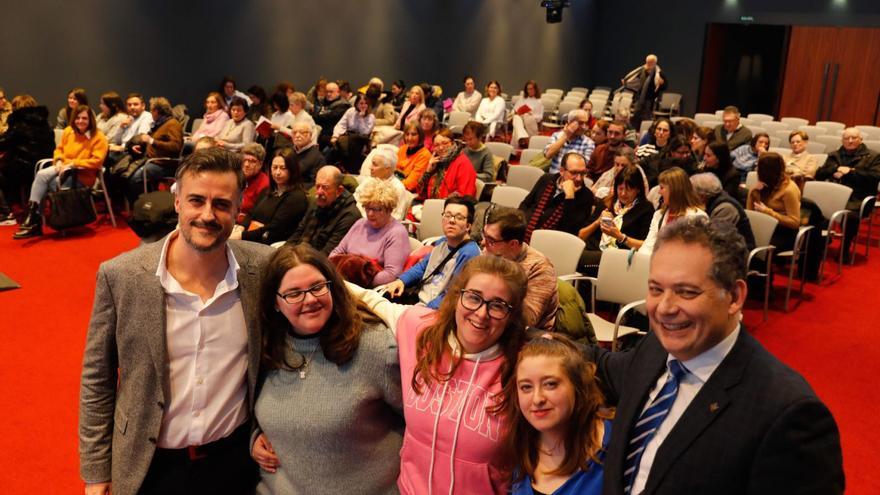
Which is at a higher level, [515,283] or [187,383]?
[515,283]

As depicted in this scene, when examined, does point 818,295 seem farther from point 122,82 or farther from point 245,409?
point 122,82

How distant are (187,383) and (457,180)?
15.6 ft

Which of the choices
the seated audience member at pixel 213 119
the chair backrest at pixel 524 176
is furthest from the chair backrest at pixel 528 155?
the seated audience member at pixel 213 119

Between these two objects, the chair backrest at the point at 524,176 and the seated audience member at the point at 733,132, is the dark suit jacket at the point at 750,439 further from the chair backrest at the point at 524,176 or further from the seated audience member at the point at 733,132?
the seated audience member at the point at 733,132

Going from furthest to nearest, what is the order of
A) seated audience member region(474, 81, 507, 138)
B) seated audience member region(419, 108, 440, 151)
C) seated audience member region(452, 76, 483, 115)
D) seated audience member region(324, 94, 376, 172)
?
seated audience member region(452, 76, 483, 115)
seated audience member region(474, 81, 507, 138)
seated audience member region(324, 94, 376, 172)
seated audience member region(419, 108, 440, 151)

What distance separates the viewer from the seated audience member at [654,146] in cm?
753

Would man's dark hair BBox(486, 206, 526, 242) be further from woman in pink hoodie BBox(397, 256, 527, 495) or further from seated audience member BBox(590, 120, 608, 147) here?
seated audience member BBox(590, 120, 608, 147)

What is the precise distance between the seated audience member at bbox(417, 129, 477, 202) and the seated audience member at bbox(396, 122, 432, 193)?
0.41 m

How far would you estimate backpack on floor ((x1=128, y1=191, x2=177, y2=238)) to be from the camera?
443cm

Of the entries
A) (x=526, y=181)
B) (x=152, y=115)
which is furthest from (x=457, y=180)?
(x=152, y=115)

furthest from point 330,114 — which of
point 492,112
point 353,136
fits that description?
point 492,112

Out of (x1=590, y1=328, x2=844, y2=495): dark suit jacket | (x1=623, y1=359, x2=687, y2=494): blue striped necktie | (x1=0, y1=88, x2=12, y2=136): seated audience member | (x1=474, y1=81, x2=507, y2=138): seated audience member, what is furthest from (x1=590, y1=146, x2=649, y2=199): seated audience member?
(x1=0, y1=88, x2=12, y2=136): seated audience member

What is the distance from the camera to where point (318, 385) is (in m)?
2.08

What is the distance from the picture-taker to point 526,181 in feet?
23.4
